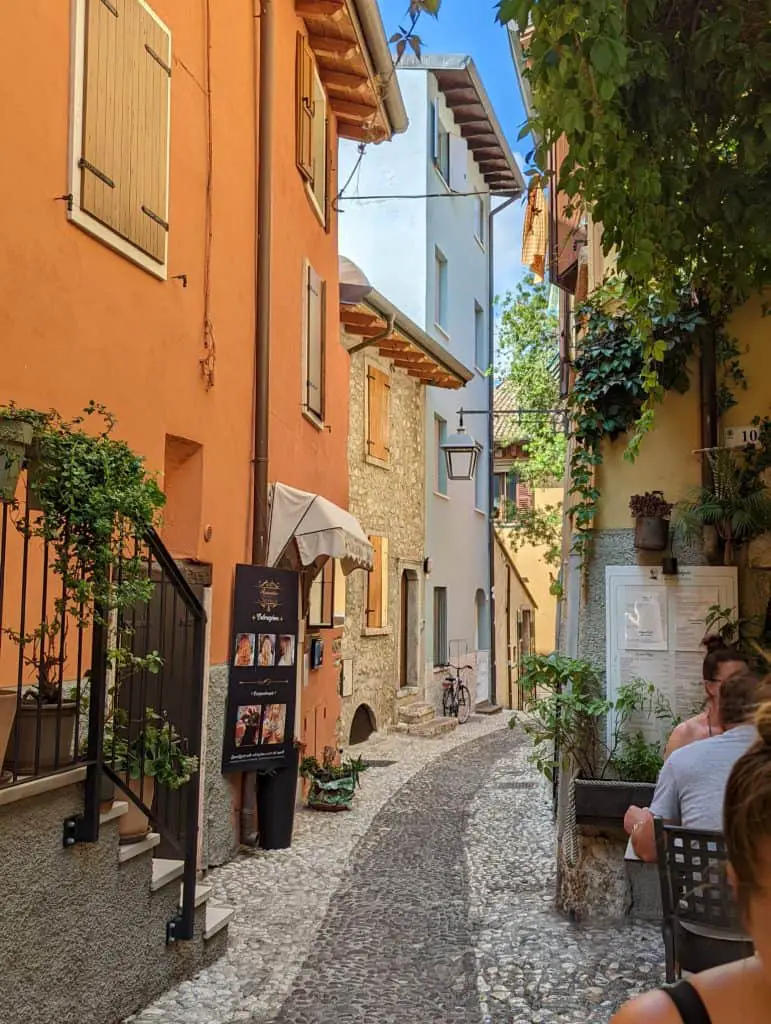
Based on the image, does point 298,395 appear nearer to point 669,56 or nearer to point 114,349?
point 114,349

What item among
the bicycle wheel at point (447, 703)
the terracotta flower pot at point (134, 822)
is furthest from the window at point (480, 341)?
the terracotta flower pot at point (134, 822)

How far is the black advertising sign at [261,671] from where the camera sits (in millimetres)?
8086

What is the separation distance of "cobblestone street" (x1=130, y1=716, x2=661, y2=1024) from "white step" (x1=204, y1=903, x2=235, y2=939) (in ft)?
0.55

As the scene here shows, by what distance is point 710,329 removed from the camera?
6.54 meters

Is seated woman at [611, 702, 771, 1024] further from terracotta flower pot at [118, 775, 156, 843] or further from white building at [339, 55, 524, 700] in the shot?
white building at [339, 55, 524, 700]

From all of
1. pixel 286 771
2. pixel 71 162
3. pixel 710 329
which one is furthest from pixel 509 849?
pixel 71 162

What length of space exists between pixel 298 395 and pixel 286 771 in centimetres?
347

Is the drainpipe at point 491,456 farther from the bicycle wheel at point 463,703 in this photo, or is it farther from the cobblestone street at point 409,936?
the cobblestone street at point 409,936

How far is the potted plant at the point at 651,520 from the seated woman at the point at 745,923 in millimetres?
5183

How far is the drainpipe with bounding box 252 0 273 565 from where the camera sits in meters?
8.57

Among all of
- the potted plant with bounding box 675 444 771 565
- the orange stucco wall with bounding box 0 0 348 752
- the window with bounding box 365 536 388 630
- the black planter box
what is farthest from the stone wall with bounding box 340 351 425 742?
the potted plant with bounding box 675 444 771 565

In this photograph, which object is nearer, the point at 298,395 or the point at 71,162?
the point at 71,162

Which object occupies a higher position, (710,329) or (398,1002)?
(710,329)

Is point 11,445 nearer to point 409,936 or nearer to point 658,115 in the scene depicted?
point 658,115
